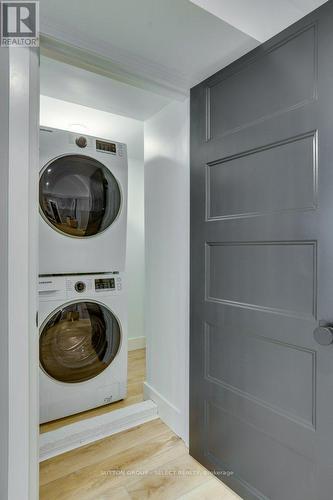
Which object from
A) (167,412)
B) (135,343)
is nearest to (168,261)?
(167,412)

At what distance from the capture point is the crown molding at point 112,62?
4.03 ft

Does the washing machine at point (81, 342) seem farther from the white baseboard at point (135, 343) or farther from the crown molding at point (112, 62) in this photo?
the crown molding at point (112, 62)

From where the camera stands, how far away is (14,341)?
38.5 inches

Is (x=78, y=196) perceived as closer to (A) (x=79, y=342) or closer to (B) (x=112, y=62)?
(B) (x=112, y=62)

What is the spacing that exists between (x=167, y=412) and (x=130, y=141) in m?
2.30

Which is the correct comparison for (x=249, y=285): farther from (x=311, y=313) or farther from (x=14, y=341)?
(x=14, y=341)

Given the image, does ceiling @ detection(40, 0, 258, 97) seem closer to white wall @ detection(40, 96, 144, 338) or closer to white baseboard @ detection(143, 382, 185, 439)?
white wall @ detection(40, 96, 144, 338)

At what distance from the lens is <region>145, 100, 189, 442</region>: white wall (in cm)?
172

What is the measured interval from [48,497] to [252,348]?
120 centimetres

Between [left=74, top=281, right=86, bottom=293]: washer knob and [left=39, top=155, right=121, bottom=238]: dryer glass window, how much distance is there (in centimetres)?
33

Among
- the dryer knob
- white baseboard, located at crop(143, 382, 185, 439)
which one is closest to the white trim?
the dryer knob

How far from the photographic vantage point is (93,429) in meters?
1.77

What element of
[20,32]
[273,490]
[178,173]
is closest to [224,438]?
[273,490]

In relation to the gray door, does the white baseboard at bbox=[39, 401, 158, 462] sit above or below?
below
